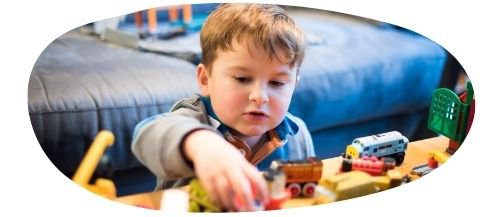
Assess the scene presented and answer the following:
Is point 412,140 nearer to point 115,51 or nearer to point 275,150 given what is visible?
point 275,150

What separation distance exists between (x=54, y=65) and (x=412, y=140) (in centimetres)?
65

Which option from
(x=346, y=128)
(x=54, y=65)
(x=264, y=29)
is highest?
(x=264, y=29)

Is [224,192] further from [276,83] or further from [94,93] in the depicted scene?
[94,93]

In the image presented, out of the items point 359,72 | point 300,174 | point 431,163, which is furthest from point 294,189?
point 359,72

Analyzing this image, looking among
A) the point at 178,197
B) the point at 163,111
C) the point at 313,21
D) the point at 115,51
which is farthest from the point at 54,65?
the point at 313,21

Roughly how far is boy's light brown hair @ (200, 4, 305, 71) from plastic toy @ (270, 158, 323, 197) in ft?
0.63

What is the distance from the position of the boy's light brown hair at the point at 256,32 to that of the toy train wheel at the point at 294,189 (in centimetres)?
22

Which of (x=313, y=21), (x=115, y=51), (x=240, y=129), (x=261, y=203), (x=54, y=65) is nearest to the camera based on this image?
(x=261, y=203)

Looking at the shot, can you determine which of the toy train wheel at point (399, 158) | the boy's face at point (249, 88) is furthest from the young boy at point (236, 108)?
the toy train wheel at point (399, 158)

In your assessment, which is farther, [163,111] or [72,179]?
[163,111]

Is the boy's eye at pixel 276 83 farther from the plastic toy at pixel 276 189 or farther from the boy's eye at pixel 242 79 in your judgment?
the plastic toy at pixel 276 189

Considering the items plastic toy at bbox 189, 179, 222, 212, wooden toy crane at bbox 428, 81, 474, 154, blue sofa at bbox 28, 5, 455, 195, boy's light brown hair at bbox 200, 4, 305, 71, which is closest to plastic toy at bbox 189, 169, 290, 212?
plastic toy at bbox 189, 179, 222, 212

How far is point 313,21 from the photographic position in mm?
1862

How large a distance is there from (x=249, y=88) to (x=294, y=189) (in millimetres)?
193
